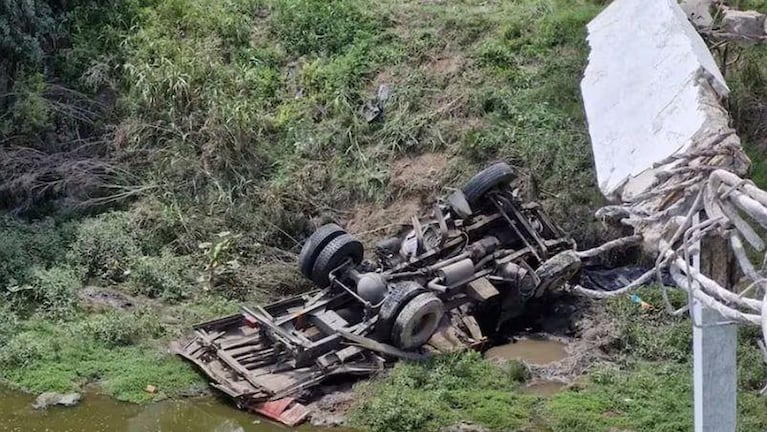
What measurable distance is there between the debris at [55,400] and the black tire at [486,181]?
4.53 meters

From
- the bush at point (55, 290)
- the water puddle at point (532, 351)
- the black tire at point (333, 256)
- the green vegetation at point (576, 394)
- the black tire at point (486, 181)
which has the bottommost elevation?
the water puddle at point (532, 351)

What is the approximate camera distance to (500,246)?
1084 cm

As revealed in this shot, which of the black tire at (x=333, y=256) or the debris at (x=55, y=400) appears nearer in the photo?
the debris at (x=55, y=400)

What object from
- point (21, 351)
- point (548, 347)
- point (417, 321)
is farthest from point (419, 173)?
point (21, 351)

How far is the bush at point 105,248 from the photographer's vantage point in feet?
38.6

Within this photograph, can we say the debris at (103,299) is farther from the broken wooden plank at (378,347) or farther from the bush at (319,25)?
the bush at (319,25)

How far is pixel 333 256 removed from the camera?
1036cm

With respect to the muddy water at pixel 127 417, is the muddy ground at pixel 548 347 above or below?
below

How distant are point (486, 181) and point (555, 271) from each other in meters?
1.25

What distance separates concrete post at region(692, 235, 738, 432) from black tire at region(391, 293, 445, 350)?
235 inches

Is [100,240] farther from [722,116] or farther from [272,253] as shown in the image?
[722,116]

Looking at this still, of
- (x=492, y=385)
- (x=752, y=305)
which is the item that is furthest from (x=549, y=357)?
(x=752, y=305)

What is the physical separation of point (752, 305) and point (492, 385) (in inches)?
252

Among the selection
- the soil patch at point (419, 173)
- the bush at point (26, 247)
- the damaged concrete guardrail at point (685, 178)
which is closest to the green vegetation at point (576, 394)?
the soil patch at point (419, 173)
